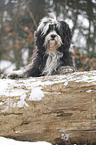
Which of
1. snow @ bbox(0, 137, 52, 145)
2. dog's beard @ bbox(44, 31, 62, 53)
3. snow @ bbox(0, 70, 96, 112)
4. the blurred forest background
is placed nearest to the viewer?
snow @ bbox(0, 137, 52, 145)

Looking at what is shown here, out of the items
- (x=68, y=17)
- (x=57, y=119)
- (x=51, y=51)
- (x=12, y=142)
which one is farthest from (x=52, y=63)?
(x=68, y=17)

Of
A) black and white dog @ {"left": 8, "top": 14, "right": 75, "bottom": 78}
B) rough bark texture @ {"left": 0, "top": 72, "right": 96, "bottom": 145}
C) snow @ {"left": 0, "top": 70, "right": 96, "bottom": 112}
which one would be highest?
black and white dog @ {"left": 8, "top": 14, "right": 75, "bottom": 78}

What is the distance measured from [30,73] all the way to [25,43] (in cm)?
448

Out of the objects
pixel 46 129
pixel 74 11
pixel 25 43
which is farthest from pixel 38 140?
pixel 25 43

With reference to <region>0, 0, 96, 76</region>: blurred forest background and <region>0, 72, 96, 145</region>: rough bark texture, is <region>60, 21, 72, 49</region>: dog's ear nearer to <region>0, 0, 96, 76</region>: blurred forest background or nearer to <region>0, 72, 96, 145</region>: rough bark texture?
<region>0, 72, 96, 145</region>: rough bark texture

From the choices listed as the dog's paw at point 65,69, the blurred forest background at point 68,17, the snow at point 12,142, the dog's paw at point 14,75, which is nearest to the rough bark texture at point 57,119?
the snow at point 12,142

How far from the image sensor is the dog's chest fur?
10.9 ft

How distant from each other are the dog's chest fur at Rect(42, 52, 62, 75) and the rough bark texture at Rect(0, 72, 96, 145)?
3.51 ft

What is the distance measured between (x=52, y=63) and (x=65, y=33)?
0.58 meters

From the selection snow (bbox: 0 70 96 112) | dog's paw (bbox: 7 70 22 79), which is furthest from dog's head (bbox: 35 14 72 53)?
snow (bbox: 0 70 96 112)

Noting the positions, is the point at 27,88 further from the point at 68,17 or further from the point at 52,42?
Answer: the point at 68,17

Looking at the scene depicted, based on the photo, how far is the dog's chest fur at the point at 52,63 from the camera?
3.34 metres

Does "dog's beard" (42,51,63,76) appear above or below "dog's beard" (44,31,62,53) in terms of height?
below

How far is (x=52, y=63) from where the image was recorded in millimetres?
3373
